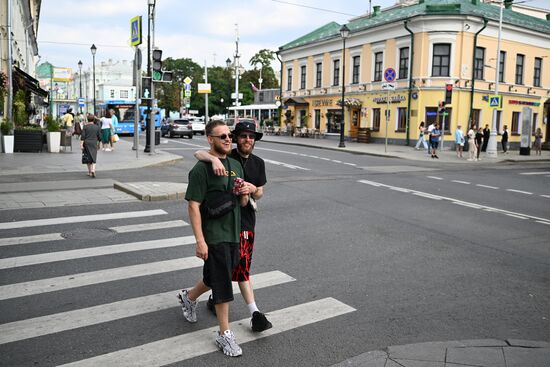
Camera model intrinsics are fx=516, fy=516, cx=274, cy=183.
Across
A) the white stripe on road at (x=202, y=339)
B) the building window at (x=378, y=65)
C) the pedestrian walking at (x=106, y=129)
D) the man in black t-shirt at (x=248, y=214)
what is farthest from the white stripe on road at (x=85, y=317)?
the building window at (x=378, y=65)

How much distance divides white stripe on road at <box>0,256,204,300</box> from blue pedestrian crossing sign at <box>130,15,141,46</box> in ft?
49.6

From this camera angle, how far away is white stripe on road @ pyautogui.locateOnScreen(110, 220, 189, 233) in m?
8.13

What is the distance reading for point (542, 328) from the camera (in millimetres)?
4594

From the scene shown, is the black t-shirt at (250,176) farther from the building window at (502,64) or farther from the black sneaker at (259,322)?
the building window at (502,64)

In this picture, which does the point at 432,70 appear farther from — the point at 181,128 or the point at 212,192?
the point at 212,192

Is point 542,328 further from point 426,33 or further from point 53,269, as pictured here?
point 426,33

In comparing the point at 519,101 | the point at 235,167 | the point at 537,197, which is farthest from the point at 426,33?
the point at 235,167

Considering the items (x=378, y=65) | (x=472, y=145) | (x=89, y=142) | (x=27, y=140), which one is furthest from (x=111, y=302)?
(x=378, y=65)

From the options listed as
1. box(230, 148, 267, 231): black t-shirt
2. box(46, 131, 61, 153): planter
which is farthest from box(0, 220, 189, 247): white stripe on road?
box(46, 131, 61, 153): planter

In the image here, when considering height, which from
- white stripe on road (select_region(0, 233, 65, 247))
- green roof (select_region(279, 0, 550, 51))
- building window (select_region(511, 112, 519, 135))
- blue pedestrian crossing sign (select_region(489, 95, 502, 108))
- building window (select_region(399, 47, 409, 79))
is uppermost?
green roof (select_region(279, 0, 550, 51))

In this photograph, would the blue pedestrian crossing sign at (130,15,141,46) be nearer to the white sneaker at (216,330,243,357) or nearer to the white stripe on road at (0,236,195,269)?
the white stripe on road at (0,236,195,269)

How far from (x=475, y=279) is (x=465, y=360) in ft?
7.66

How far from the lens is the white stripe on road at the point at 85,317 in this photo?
4297 millimetres

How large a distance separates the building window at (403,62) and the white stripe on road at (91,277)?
102 ft
